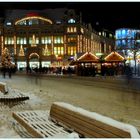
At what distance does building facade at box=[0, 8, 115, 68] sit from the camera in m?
115

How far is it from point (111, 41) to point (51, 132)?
477 feet

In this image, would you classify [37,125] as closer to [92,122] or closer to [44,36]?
[92,122]

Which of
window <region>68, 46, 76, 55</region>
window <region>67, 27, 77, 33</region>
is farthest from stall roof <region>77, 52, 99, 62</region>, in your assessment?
window <region>67, 27, 77, 33</region>

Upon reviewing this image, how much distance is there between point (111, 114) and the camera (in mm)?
13516

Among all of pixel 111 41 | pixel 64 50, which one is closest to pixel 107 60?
pixel 64 50

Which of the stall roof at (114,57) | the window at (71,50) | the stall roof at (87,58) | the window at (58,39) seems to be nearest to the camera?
the stall roof at (87,58)

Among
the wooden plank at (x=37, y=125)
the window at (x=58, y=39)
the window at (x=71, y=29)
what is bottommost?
the wooden plank at (x=37, y=125)

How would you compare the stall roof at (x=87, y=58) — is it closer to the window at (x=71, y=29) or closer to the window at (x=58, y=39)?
the window at (x=71, y=29)

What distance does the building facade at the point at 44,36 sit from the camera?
115m

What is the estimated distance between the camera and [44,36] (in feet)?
388

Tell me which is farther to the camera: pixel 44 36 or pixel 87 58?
pixel 44 36

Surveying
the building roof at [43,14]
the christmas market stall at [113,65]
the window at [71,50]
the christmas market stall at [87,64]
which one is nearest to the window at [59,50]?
the window at [71,50]

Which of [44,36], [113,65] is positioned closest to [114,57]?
[113,65]

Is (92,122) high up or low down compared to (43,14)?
down
